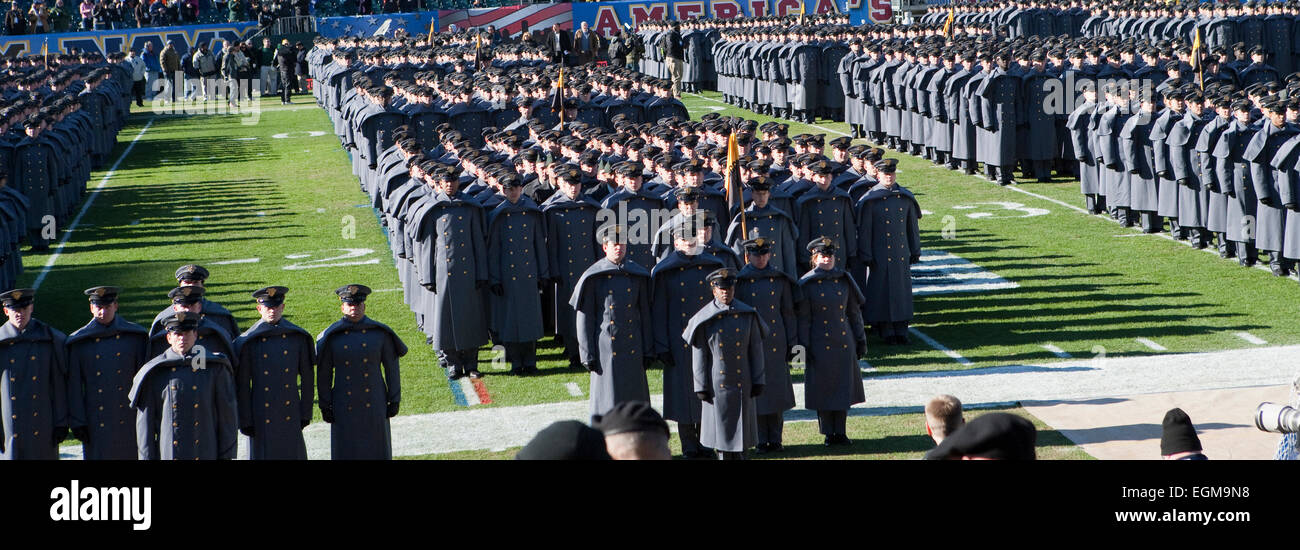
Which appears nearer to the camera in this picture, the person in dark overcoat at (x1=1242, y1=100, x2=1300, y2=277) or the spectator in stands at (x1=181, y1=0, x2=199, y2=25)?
the person in dark overcoat at (x1=1242, y1=100, x2=1300, y2=277)

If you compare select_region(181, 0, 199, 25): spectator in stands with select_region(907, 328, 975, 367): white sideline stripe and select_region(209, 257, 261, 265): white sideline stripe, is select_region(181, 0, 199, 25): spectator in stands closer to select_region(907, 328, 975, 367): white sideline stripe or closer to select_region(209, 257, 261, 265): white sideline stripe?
select_region(209, 257, 261, 265): white sideline stripe

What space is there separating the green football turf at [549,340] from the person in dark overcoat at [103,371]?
2805 millimetres

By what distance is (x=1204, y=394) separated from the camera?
11016mm

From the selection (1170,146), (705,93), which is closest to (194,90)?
(705,93)

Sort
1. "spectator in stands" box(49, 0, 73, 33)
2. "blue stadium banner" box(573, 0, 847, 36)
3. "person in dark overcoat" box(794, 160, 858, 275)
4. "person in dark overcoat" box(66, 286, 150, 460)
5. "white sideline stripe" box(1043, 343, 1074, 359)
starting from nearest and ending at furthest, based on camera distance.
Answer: "person in dark overcoat" box(66, 286, 150, 460), "white sideline stripe" box(1043, 343, 1074, 359), "person in dark overcoat" box(794, 160, 858, 275), "spectator in stands" box(49, 0, 73, 33), "blue stadium banner" box(573, 0, 847, 36)

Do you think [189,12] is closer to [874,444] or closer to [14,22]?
[14,22]

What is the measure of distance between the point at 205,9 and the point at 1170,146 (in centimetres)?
4124

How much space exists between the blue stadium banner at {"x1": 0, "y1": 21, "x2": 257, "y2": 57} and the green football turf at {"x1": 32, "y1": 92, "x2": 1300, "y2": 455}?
20.4 meters

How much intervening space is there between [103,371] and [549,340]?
18.5 feet

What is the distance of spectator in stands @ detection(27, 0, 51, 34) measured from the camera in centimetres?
4878

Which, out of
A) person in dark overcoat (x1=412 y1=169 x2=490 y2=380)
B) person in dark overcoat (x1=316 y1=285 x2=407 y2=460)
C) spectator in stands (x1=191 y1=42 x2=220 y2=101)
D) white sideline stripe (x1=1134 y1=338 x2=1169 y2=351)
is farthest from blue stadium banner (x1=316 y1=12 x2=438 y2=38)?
person in dark overcoat (x1=316 y1=285 x2=407 y2=460)

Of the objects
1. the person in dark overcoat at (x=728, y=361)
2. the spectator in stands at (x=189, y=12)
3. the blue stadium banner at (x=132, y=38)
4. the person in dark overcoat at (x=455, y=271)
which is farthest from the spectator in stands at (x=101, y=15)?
the person in dark overcoat at (x=728, y=361)

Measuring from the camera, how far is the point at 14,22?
4831cm
